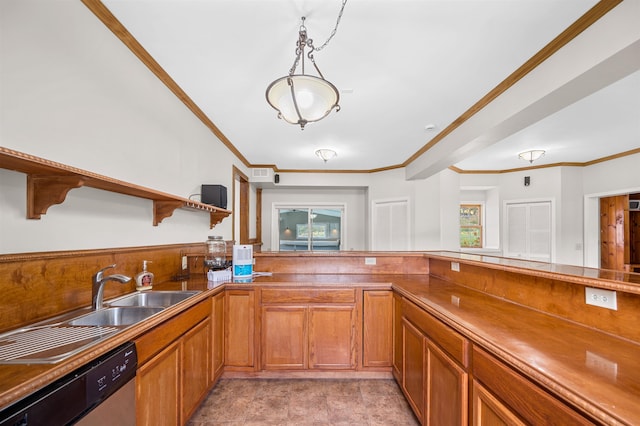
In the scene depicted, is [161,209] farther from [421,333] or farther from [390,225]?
[390,225]

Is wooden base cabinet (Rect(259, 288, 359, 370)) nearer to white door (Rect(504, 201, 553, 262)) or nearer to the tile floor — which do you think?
the tile floor

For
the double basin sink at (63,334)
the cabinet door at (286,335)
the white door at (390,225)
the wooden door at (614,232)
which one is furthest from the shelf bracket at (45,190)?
the wooden door at (614,232)

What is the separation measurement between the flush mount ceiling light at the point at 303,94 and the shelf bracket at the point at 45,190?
1.17m

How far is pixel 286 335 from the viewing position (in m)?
2.55

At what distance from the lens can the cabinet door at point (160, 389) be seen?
1.38 m

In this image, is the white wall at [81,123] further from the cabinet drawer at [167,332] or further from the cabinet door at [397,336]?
the cabinet door at [397,336]

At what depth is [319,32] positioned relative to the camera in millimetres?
1882

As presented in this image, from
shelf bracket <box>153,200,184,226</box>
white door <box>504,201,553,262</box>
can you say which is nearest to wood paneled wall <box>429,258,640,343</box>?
shelf bracket <box>153,200,184,226</box>

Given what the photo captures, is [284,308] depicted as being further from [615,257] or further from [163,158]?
[615,257]

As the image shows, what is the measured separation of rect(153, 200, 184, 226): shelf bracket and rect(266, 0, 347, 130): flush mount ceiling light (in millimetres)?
1201

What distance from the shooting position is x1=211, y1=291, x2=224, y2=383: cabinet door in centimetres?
231

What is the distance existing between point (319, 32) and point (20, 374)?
218 cm

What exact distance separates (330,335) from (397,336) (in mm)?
587

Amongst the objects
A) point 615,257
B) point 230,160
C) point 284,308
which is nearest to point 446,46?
point 284,308
